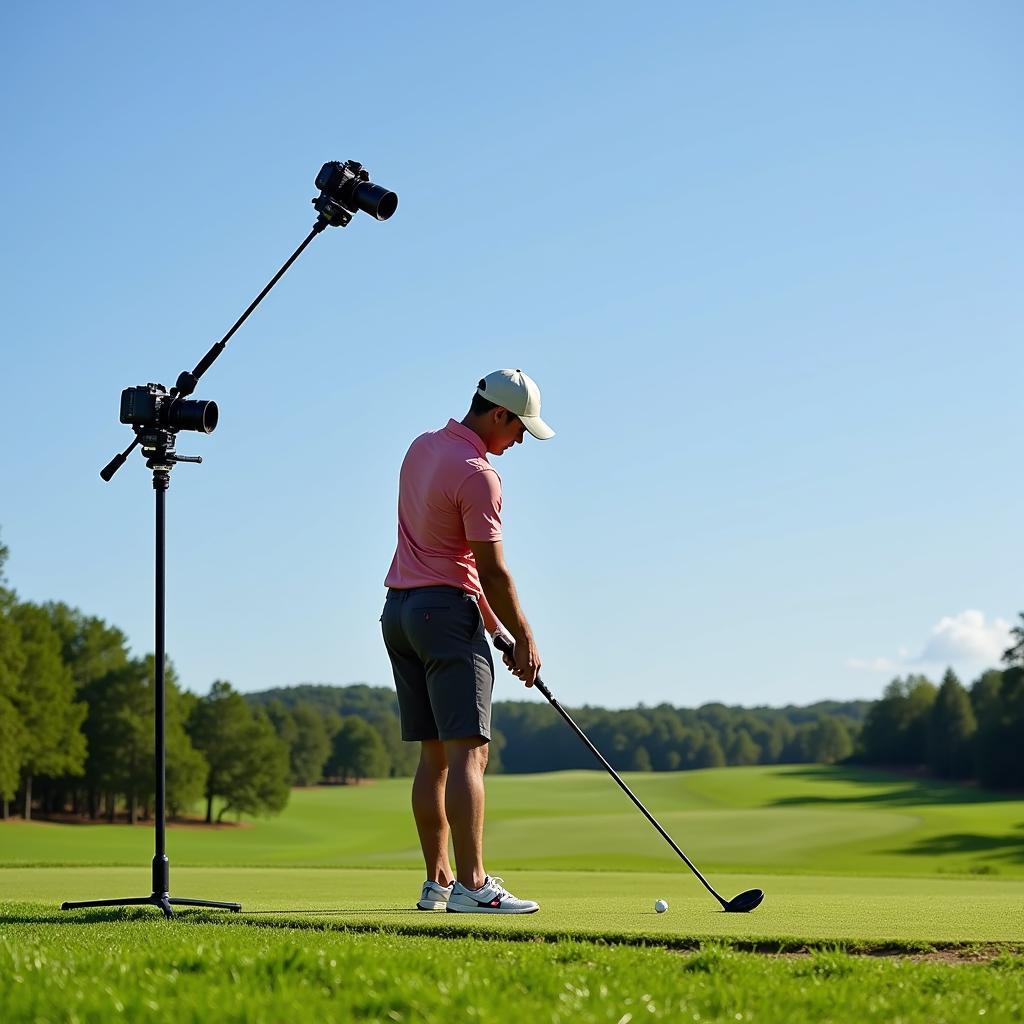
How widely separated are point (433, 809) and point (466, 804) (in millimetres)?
492

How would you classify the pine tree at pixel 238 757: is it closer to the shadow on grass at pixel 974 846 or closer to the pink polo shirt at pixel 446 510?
the shadow on grass at pixel 974 846

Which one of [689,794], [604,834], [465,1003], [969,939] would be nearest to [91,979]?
[465,1003]

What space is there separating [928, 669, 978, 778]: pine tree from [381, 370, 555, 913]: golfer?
3734 inches

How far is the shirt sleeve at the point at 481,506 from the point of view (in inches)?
256

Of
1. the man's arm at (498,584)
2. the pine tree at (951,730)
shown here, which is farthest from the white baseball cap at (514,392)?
the pine tree at (951,730)

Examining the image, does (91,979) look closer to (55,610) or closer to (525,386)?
(525,386)

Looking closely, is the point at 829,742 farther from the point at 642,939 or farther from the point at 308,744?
the point at 642,939

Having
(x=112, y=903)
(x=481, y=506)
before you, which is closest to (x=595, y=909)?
(x=481, y=506)

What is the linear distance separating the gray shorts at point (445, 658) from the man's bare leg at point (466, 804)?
0.09m

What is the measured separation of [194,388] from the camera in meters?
7.62

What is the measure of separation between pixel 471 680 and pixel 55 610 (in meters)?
67.4

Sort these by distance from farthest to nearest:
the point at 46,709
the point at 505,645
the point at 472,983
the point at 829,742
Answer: the point at 829,742, the point at 46,709, the point at 505,645, the point at 472,983

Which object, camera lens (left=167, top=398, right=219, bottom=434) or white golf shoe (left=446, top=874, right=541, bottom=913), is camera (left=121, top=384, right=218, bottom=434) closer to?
camera lens (left=167, top=398, right=219, bottom=434)

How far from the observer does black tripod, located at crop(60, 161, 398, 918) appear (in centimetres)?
698
